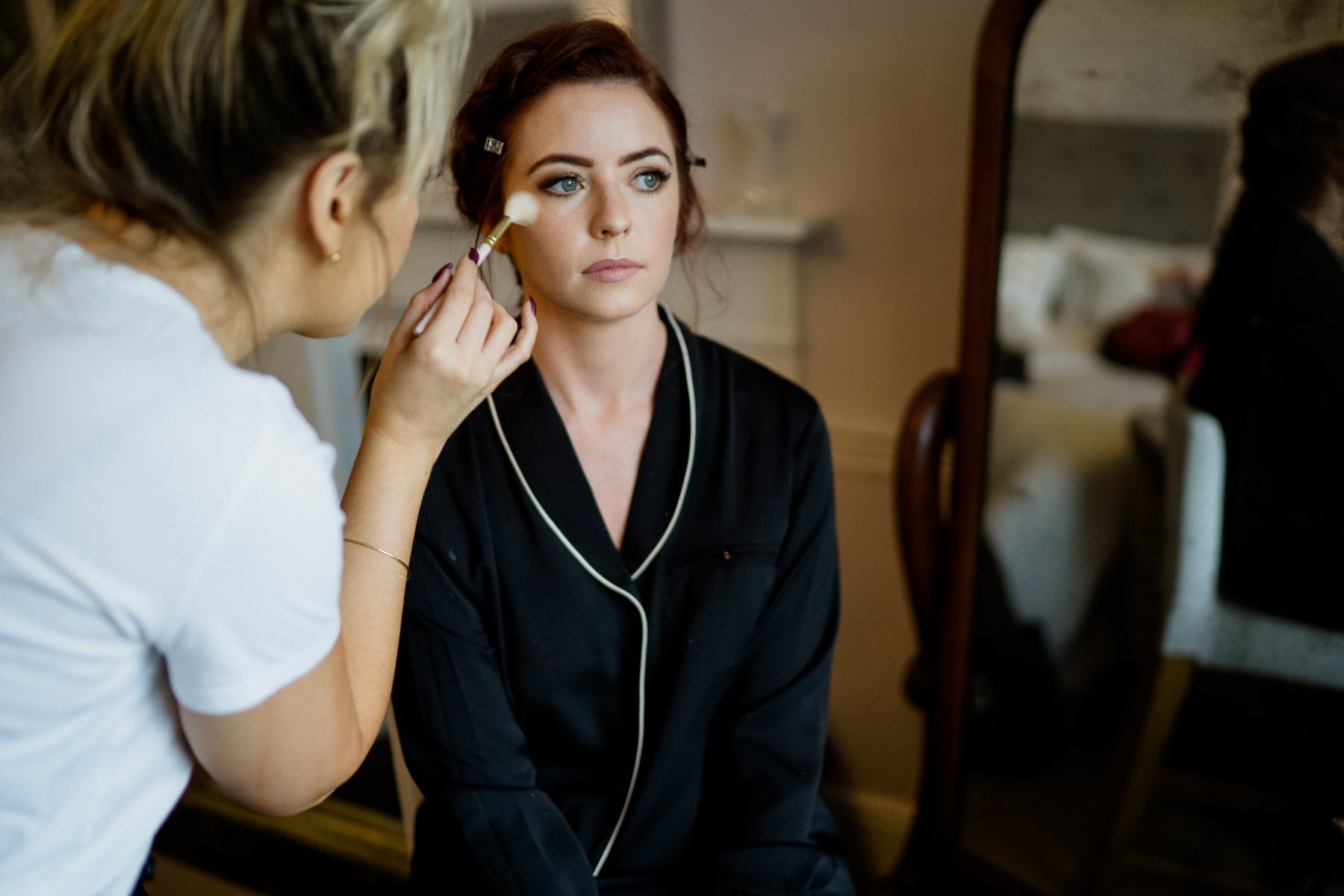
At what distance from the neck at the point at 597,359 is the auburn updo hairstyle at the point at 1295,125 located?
695 millimetres

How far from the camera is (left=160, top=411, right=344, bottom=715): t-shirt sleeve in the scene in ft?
2.03

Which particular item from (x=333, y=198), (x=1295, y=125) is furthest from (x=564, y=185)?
(x=1295, y=125)

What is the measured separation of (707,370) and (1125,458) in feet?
1.82

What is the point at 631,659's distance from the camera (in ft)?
3.63

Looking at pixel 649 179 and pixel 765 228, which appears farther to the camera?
pixel 765 228

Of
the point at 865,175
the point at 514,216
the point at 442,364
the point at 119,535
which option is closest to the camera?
the point at 119,535

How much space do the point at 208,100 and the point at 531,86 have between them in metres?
0.46

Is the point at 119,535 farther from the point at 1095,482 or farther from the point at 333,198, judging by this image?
the point at 1095,482

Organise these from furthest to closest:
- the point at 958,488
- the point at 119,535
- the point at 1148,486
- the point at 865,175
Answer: the point at 865,175, the point at 958,488, the point at 1148,486, the point at 119,535

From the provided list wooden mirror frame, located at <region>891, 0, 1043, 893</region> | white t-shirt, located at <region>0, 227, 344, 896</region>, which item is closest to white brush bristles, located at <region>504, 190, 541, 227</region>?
white t-shirt, located at <region>0, 227, 344, 896</region>

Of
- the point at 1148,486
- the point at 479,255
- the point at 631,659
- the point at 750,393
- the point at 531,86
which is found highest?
the point at 531,86

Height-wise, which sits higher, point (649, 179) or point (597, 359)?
point (649, 179)

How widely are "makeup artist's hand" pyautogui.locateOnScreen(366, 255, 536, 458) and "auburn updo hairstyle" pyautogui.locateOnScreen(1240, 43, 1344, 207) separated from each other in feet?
2.79

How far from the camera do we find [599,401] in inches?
45.8
